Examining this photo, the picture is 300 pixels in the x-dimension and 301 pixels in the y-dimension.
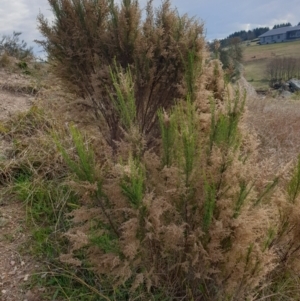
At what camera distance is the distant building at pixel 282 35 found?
2201 inches

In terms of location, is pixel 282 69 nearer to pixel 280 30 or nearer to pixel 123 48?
pixel 123 48

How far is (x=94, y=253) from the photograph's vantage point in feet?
6.72

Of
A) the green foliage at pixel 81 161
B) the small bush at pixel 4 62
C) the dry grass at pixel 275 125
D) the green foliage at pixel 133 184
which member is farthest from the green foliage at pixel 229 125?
the small bush at pixel 4 62

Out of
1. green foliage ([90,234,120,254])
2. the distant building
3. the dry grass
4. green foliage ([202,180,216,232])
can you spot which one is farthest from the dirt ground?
the distant building

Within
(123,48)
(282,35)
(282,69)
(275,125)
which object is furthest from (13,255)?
(282,35)

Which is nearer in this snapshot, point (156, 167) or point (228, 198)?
point (228, 198)

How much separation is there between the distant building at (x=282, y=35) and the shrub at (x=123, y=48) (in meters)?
55.6

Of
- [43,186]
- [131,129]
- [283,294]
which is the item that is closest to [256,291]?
[283,294]

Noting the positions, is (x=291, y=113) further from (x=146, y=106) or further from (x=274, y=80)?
(x=274, y=80)

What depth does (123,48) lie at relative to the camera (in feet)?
9.22

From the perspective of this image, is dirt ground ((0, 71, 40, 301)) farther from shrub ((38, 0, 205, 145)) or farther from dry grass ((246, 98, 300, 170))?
dry grass ((246, 98, 300, 170))

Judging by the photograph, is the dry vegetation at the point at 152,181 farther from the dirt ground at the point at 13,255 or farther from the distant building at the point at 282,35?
the distant building at the point at 282,35

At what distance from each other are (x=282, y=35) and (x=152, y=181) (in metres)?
65.4

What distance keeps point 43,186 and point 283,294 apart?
2016 mm
